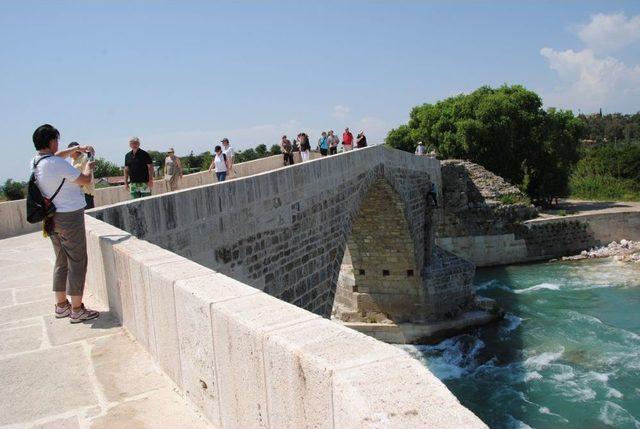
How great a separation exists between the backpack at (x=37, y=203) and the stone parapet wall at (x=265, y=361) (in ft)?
2.41

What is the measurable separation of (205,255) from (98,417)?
10.2 ft

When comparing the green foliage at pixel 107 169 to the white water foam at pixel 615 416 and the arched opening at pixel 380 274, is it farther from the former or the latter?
the white water foam at pixel 615 416

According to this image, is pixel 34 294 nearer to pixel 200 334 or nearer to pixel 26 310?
pixel 26 310

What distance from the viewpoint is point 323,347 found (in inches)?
61.7

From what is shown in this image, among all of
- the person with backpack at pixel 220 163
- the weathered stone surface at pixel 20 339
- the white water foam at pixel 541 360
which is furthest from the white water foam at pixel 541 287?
the weathered stone surface at pixel 20 339

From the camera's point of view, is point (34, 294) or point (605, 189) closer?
point (34, 294)

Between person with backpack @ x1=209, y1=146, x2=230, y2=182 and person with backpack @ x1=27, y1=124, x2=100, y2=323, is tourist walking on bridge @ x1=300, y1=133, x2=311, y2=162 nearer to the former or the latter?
person with backpack @ x1=209, y1=146, x2=230, y2=182

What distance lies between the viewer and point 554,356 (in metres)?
13.2

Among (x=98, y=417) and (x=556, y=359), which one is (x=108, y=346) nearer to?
(x=98, y=417)

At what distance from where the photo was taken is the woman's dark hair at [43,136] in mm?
→ 3389

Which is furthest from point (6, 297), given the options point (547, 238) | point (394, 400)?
point (547, 238)

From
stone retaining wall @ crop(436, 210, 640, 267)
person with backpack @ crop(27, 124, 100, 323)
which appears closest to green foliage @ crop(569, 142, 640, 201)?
stone retaining wall @ crop(436, 210, 640, 267)

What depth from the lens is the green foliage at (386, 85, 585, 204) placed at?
25938 mm

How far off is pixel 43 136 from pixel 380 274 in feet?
48.4
